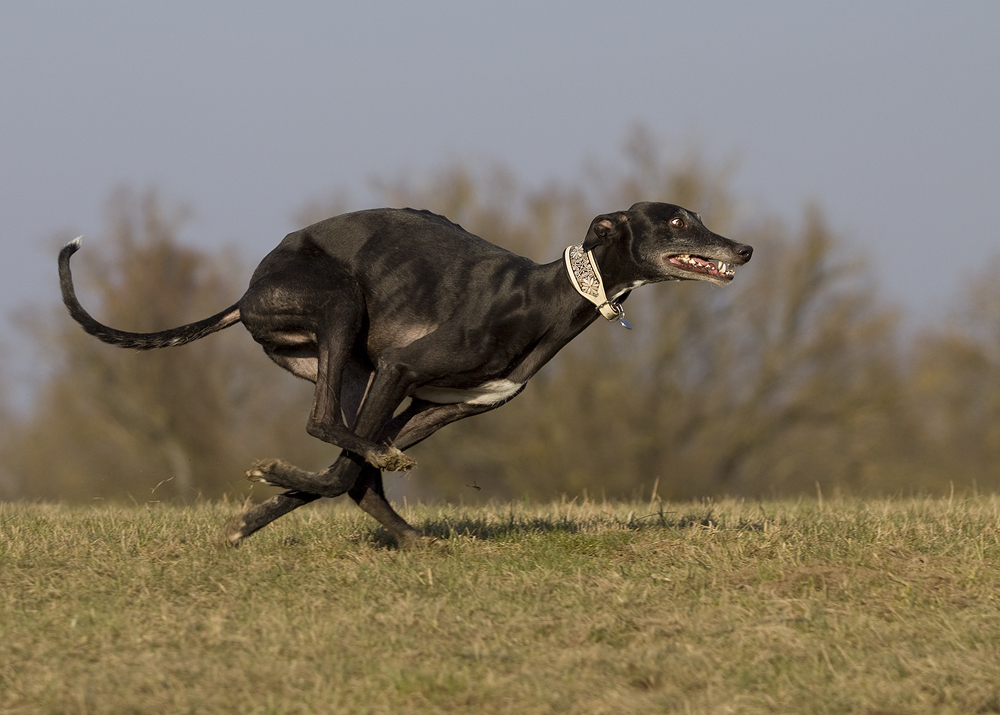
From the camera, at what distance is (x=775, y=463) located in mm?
32969

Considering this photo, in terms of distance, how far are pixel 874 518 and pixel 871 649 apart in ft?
9.93

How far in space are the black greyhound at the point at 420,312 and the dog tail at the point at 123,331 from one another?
26 centimetres

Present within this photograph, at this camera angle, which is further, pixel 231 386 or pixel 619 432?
pixel 231 386

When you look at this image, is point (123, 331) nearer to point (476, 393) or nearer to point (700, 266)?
Answer: point (476, 393)

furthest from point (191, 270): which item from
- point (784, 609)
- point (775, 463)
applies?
point (784, 609)

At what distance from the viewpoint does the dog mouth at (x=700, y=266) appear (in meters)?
6.57

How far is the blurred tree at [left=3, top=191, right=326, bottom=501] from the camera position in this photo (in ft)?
118

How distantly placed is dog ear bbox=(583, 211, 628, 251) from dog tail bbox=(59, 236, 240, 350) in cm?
218

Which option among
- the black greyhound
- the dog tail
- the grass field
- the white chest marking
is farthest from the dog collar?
the dog tail

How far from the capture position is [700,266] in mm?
6574

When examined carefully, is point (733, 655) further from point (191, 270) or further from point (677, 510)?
point (191, 270)

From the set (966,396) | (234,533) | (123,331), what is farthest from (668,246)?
(966,396)

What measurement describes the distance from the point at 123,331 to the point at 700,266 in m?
3.41

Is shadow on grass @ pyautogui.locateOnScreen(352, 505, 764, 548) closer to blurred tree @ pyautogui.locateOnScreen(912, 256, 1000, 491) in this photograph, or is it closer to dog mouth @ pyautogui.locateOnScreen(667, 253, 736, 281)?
dog mouth @ pyautogui.locateOnScreen(667, 253, 736, 281)
